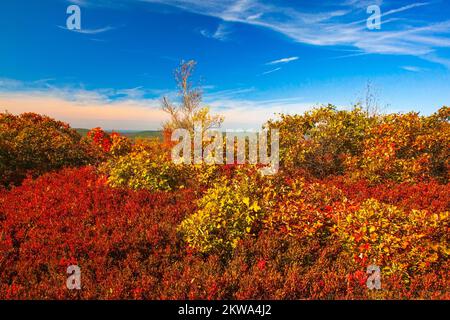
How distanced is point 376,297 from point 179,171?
672 cm

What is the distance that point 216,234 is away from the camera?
6.14m

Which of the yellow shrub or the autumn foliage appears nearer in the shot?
the autumn foliage

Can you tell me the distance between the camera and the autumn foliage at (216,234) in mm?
4758

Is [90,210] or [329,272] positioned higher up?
[90,210]

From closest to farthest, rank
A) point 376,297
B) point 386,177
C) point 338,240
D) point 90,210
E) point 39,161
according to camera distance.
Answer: point 376,297
point 338,240
point 90,210
point 386,177
point 39,161

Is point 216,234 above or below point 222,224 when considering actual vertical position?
below

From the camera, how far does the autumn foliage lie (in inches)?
187

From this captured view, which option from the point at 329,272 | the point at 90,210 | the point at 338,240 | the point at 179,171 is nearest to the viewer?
the point at 329,272

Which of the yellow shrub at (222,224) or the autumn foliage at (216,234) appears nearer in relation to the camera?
the autumn foliage at (216,234)

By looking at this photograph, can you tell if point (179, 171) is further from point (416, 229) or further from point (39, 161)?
point (416, 229)
